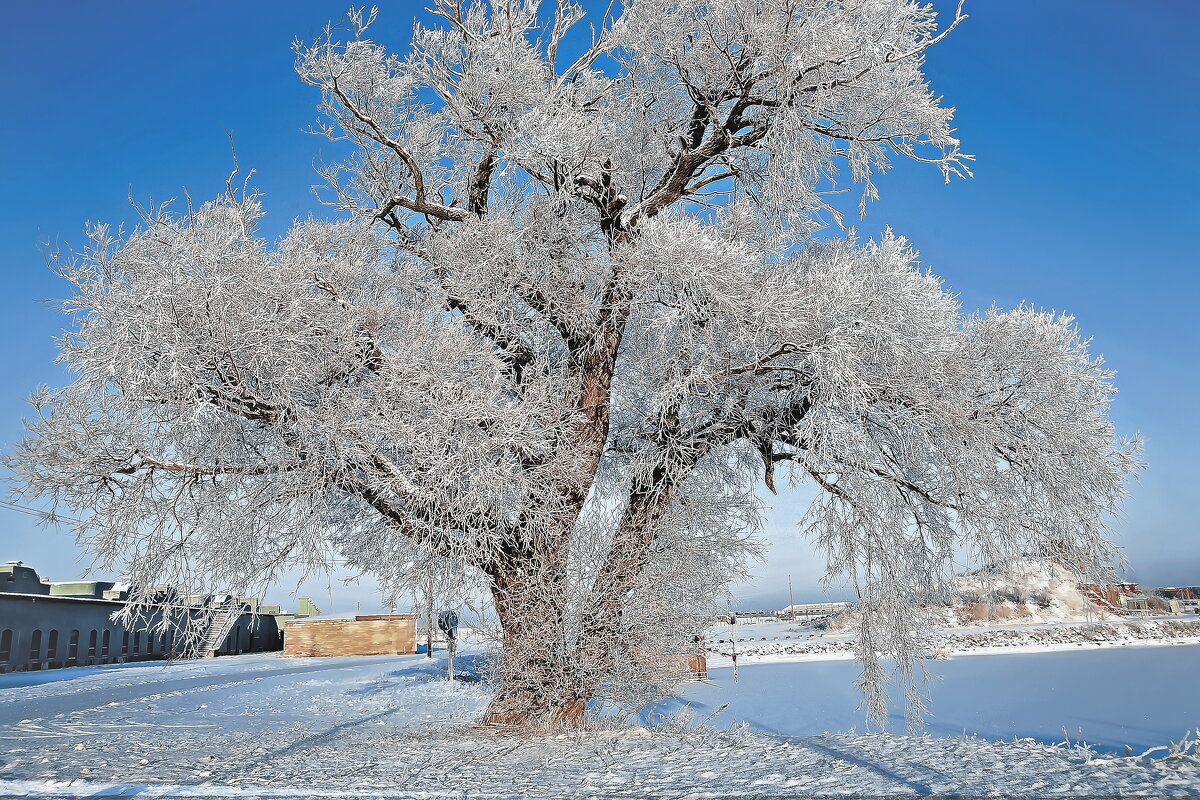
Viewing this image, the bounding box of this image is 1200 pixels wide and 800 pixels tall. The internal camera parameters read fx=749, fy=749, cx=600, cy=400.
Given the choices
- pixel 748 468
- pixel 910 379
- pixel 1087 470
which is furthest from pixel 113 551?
pixel 1087 470

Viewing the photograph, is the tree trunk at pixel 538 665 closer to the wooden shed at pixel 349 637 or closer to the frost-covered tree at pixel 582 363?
the frost-covered tree at pixel 582 363

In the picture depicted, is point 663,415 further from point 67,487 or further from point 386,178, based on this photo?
point 67,487

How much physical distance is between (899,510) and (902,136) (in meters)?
4.38

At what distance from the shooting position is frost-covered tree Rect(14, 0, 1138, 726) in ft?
23.1

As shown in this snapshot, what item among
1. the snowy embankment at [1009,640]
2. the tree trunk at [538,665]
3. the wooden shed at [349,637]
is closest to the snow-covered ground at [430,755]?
the tree trunk at [538,665]

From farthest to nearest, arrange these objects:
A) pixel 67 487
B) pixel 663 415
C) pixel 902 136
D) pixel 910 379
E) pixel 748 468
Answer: pixel 748 468 < pixel 902 136 < pixel 663 415 < pixel 910 379 < pixel 67 487

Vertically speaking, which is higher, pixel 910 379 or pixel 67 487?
pixel 910 379

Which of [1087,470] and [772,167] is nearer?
[1087,470]

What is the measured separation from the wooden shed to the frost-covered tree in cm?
2101

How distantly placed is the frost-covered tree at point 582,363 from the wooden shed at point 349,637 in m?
21.0

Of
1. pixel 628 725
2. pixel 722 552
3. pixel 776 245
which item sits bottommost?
pixel 628 725

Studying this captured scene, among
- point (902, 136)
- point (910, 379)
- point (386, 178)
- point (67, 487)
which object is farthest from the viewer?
point (386, 178)

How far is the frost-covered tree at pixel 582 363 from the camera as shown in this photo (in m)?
7.04

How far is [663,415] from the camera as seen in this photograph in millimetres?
8289
